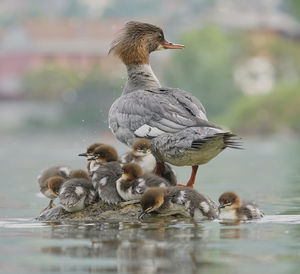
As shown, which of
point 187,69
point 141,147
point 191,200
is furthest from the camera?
point 187,69

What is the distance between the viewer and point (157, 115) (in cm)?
636

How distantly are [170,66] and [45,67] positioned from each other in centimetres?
1478

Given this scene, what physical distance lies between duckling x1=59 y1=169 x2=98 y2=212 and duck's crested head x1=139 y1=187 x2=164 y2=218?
1.60 ft

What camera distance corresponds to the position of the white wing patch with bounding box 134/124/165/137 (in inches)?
249

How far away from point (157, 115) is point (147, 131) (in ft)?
0.38

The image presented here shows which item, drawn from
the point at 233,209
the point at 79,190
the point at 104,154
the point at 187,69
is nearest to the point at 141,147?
the point at 104,154

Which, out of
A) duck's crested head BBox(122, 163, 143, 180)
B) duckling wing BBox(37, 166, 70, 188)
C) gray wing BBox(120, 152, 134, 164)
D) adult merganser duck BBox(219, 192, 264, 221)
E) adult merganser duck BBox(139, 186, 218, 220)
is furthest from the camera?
duckling wing BBox(37, 166, 70, 188)

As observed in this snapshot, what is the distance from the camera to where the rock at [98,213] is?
6098 mm

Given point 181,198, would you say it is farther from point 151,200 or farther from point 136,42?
point 136,42

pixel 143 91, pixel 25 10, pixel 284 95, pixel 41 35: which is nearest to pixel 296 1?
pixel 284 95

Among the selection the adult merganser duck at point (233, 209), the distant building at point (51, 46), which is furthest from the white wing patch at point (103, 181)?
the distant building at point (51, 46)

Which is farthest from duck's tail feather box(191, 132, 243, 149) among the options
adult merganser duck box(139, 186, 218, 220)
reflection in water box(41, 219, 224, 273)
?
reflection in water box(41, 219, 224, 273)

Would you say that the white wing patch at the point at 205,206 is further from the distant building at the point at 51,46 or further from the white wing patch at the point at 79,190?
the distant building at the point at 51,46

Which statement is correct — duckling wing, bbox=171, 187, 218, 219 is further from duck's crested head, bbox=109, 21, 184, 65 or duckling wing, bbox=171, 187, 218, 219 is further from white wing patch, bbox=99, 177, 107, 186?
duck's crested head, bbox=109, 21, 184, 65
